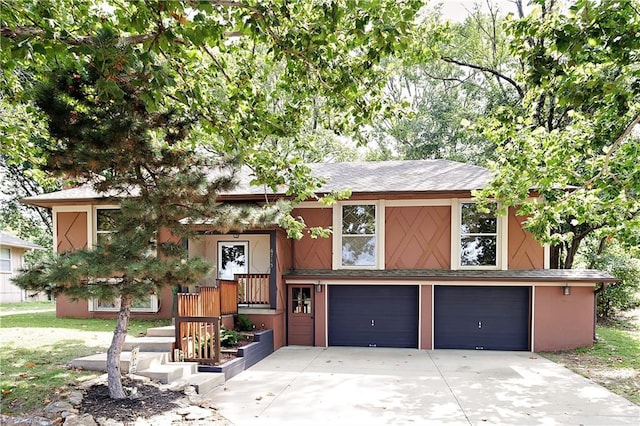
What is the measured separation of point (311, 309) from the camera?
36.8 ft

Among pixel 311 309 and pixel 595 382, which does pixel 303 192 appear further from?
pixel 595 382

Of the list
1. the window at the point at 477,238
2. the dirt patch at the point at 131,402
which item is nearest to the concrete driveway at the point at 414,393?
the dirt patch at the point at 131,402

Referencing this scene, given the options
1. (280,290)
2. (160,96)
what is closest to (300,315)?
(280,290)

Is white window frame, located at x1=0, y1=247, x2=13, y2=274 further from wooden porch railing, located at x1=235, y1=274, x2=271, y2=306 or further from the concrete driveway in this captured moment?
the concrete driveway

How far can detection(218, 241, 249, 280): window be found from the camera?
1206 cm

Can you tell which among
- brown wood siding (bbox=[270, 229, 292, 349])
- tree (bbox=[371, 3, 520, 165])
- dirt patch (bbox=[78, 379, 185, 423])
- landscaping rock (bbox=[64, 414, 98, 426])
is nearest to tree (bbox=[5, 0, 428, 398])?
dirt patch (bbox=[78, 379, 185, 423])

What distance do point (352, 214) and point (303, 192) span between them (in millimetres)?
4282

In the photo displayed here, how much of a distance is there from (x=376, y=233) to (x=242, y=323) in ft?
13.8

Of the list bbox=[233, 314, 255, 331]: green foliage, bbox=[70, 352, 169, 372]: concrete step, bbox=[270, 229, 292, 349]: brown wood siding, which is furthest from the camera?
bbox=[270, 229, 292, 349]: brown wood siding

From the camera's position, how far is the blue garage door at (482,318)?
10.6 m

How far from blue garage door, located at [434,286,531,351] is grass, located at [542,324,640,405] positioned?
3.09 ft

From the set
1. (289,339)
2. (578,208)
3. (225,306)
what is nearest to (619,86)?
(578,208)

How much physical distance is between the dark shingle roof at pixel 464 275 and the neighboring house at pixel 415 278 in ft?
0.08

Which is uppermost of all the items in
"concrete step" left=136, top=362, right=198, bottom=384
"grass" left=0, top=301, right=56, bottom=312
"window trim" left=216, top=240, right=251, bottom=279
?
"window trim" left=216, top=240, right=251, bottom=279
